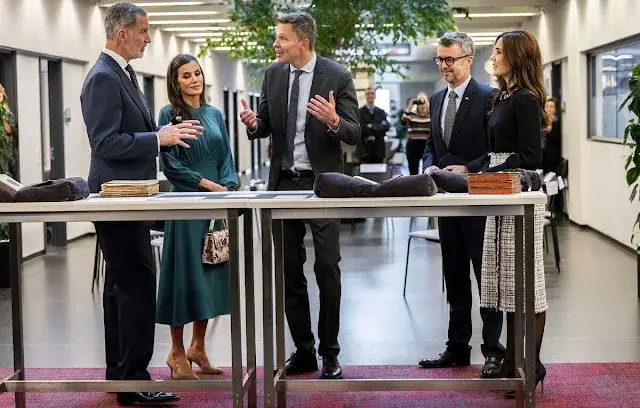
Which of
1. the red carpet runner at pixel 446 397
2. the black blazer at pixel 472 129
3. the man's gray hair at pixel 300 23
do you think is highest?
the man's gray hair at pixel 300 23

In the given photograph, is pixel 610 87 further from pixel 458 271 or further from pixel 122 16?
pixel 122 16

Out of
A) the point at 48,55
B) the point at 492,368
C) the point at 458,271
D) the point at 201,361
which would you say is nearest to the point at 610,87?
the point at 48,55

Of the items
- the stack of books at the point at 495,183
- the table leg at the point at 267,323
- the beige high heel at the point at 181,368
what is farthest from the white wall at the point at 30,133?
the stack of books at the point at 495,183

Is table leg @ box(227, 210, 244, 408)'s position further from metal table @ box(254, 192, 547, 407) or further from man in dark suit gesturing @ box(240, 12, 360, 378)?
man in dark suit gesturing @ box(240, 12, 360, 378)

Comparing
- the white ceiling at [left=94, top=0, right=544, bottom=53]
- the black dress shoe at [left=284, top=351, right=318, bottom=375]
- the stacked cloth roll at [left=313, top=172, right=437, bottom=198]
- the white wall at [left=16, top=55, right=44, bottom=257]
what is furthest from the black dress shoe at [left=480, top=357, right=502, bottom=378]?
the white ceiling at [left=94, top=0, right=544, bottom=53]

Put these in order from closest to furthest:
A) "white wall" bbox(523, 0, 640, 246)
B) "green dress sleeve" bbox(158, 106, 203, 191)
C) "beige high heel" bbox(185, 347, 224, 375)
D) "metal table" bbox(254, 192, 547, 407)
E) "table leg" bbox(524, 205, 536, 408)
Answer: "metal table" bbox(254, 192, 547, 407), "table leg" bbox(524, 205, 536, 408), "green dress sleeve" bbox(158, 106, 203, 191), "beige high heel" bbox(185, 347, 224, 375), "white wall" bbox(523, 0, 640, 246)

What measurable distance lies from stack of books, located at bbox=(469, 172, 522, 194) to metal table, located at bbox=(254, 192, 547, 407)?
61 millimetres

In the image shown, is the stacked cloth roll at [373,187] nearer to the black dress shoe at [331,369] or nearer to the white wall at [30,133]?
the black dress shoe at [331,369]

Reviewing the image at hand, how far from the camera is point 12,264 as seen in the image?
4973 mm

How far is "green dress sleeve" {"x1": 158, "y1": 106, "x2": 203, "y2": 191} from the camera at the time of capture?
5.45m

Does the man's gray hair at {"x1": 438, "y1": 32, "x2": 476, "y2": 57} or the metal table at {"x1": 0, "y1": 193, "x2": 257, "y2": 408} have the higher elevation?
the man's gray hair at {"x1": 438, "y1": 32, "x2": 476, "y2": 57}

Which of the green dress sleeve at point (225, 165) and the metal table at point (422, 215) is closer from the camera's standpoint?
the metal table at point (422, 215)

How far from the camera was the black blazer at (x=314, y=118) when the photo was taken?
544 cm

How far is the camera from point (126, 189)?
4656 millimetres
